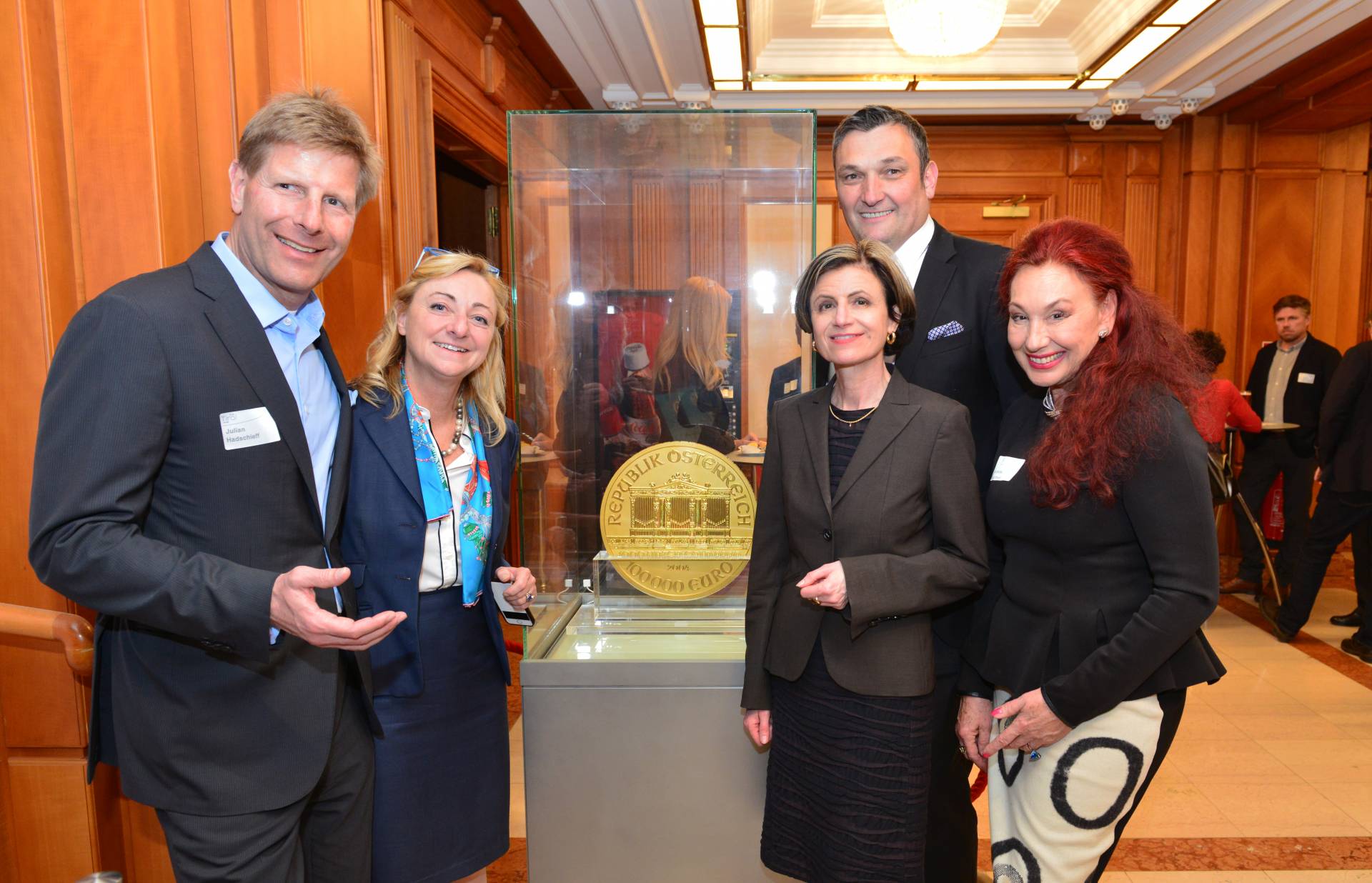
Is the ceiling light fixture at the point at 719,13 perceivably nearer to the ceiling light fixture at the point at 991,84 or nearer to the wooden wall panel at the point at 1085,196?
the ceiling light fixture at the point at 991,84

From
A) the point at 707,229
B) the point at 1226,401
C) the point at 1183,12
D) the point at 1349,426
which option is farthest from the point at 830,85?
the point at 707,229

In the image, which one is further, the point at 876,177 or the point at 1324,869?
the point at 1324,869

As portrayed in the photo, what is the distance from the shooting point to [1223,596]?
6293 mm

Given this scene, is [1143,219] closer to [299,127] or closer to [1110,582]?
[1110,582]

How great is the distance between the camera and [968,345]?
6.22 ft

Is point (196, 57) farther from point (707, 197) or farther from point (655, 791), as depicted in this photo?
point (655, 791)

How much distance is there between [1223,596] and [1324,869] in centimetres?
401

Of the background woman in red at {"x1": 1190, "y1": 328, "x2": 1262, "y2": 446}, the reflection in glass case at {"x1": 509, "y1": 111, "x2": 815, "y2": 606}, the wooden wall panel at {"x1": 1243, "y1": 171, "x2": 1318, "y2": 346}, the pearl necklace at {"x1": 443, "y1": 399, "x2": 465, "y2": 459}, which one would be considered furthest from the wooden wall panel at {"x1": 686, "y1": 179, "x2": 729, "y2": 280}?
the wooden wall panel at {"x1": 1243, "y1": 171, "x2": 1318, "y2": 346}

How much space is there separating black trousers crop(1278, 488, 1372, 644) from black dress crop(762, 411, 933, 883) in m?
4.45

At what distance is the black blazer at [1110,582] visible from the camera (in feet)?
4.64

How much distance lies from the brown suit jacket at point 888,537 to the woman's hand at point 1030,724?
0.16 meters

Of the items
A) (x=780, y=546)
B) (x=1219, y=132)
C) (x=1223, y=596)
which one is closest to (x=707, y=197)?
(x=780, y=546)

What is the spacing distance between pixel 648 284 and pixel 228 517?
45.4 inches

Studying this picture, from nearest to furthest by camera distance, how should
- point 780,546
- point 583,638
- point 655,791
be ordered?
point 780,546, point 655,791, point 583,638
